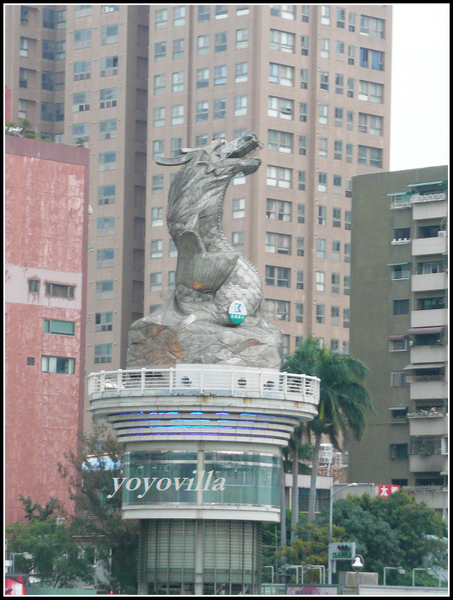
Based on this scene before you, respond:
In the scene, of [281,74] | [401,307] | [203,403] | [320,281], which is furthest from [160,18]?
[203,403]

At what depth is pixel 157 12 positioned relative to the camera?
550 feet

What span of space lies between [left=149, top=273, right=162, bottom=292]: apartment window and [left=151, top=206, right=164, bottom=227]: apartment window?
18.0 feet

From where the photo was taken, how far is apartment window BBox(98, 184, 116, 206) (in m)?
168

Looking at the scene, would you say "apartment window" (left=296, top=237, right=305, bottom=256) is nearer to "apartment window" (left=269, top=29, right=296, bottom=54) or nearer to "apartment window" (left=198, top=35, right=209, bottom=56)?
"apartment window" (left=269, top=29, right=296, bottom=54)

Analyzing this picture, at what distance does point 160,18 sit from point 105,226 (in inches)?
952

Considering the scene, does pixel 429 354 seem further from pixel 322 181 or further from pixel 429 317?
pixel 322 181

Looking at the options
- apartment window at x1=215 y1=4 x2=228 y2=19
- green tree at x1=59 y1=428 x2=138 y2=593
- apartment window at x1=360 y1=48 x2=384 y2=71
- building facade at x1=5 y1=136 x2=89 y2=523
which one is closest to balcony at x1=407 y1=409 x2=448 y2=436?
building facade at x1=5 y1=136 x2=89 y2=523

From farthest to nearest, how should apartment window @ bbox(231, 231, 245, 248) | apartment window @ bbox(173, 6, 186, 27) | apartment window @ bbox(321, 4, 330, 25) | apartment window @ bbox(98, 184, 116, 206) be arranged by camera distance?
apartment window @ bbox(98, 184, 116, 206)
apartment window @ bbox(173, 6, 186, 27)
apartment window @ bbox(321, 4, 330, 25)
apartment window @ bbox(231, 231, 245, 248)

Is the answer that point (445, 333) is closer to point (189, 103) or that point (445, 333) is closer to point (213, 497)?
point (189, 103)

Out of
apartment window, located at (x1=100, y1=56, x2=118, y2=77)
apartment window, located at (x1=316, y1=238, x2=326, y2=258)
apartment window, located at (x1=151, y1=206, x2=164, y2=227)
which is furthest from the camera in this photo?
apartment window, located at (x1=100, y1=56, x2=118, y2=77)

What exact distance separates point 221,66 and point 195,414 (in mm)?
88299

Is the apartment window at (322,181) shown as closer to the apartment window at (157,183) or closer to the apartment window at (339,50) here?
the apartment window at (339,50)

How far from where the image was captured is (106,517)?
98.7m

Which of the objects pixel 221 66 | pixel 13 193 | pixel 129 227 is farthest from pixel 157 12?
pixel 13 193
